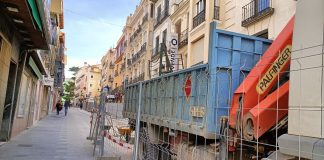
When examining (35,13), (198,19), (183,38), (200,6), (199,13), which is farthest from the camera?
(183,38)

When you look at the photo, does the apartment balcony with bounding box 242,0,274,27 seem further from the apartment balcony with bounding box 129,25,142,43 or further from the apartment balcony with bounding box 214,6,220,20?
the apartment balcony with bounding box 129,25,142,43

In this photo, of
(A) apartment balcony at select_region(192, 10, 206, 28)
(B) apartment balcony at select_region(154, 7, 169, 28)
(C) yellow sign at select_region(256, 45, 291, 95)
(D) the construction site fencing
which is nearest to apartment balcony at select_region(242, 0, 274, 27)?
(A) apartment balcony at select_region(192, 10, 206, 28)

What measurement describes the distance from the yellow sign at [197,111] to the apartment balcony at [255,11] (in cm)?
794

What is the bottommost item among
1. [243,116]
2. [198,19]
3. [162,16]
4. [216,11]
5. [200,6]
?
[243,116]

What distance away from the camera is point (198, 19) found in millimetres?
18609

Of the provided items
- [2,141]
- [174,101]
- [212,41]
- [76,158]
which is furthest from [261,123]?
[2,141]

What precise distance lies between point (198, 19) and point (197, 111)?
13.8 m

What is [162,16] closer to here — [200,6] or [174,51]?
[174,51]

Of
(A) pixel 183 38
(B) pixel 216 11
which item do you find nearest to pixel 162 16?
(A) pixel 183 38

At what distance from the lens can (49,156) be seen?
9.67m

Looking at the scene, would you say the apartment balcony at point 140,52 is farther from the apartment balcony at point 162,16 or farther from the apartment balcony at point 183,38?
the apartment balcony at point 183,38

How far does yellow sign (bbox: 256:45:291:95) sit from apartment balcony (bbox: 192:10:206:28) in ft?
44.6

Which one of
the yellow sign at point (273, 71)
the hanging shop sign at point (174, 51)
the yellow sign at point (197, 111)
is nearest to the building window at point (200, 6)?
the hanging shop sign at point (174, 51)

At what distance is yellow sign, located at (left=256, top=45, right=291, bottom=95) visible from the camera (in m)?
4.25
